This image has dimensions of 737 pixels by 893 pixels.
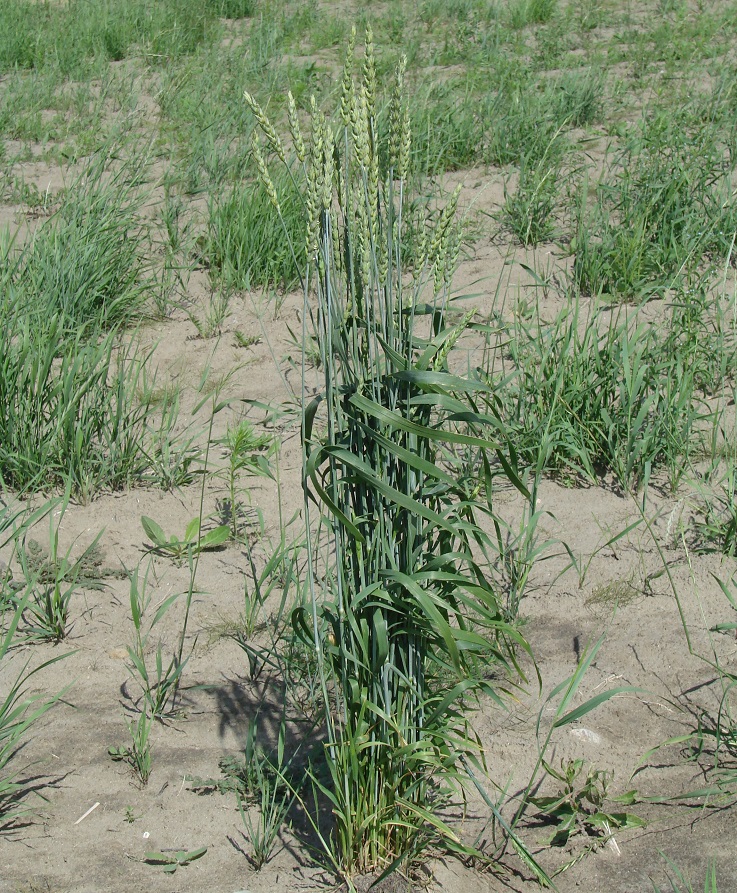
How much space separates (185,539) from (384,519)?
136cm

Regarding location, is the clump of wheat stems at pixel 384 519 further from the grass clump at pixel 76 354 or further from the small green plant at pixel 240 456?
the grass clump at pixel 76 354

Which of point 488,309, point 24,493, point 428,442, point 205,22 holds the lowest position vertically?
point 24,493

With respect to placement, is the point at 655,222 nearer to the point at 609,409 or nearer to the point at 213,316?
the point at 609,409

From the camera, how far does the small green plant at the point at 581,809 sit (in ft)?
7.49

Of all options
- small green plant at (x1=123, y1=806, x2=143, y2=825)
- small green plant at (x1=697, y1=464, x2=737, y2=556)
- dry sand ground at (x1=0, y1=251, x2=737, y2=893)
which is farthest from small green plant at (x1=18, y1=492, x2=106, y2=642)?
small green plant at (x1=697, y1=464, x2=737, y2=556)

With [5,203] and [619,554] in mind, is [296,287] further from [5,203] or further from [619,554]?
[619,554]

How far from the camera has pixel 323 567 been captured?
3125 millimetres

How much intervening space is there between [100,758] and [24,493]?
3.95 ft

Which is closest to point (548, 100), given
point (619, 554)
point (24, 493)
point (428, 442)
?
point (619, 554)

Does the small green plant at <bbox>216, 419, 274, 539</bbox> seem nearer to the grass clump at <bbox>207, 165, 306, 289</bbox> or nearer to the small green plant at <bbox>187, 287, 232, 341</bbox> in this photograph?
the small green plant at <bbox>187, 287, 232, 341</bbox>

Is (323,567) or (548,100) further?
(548,100)

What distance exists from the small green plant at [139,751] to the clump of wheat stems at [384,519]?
52cm

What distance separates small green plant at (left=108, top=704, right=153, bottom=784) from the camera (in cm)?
243

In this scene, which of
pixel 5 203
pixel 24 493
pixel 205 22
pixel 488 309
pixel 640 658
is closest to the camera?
pixel 640 658
